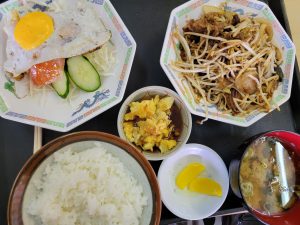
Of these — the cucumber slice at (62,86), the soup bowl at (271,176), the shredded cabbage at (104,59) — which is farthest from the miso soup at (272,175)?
the cucumber slice at (62,86)

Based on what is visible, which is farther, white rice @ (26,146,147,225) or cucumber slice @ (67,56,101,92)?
cucumber slice @ (67,56,101,92)

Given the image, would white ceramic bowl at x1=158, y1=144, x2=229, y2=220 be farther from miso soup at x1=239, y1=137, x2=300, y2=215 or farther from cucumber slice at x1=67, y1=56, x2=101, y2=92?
cucumber slice at x1=67, y1=56, x2=101, y2=92

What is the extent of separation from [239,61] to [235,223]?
0.86 m

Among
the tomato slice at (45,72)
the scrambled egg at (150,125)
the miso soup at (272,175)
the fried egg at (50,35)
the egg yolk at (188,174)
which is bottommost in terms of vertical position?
the miso soup at (272,175)

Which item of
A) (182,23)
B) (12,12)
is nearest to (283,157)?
(182,23)

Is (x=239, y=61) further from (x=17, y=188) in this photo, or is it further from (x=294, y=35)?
(x=17, y=188)

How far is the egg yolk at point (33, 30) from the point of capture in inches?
69.1

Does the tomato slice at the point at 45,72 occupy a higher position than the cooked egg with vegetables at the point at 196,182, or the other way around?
the tomato slice at the point at 45,72

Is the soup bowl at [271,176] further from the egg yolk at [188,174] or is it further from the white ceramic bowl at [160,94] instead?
the white ceramic bowl at [160,94]

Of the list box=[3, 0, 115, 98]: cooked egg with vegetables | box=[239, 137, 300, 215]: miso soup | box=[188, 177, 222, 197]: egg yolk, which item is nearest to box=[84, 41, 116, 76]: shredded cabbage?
box=[3, 0, 115, 98]: cooked egg with vegetables

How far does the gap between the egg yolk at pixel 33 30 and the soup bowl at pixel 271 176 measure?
3.72 ft

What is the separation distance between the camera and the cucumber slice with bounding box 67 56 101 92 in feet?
5.86

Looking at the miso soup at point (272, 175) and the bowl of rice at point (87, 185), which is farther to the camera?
the miso soup at point (272, 175)

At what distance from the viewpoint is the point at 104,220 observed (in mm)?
1473
